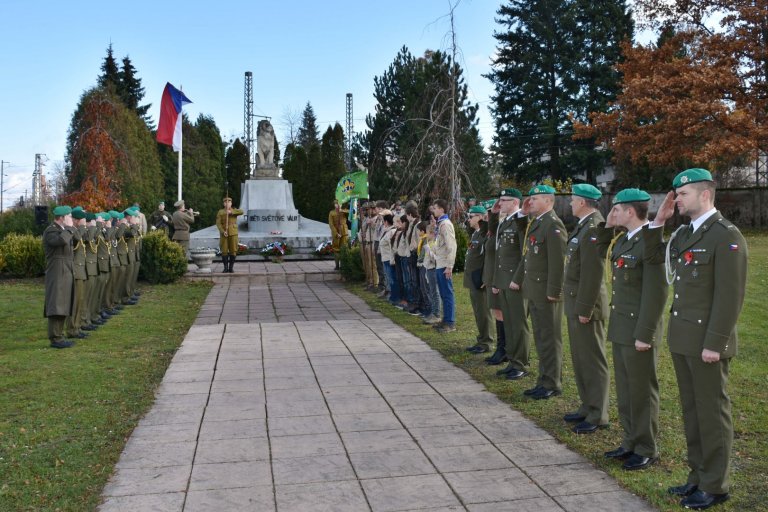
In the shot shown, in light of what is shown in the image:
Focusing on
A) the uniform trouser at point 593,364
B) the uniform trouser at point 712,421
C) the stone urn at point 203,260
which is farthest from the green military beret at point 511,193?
the stone urn at point 203,260

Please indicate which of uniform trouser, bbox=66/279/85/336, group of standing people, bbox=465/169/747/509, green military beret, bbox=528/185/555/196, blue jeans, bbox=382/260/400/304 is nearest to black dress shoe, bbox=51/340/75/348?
uniform trouser, bbox=66/279/85/336

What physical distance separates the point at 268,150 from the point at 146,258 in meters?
12.8

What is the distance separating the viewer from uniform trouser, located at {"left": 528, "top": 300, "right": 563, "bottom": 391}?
20.8 ft

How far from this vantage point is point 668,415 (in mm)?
5852

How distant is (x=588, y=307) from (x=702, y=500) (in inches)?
64.5

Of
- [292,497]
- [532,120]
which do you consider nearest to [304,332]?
[292,497]

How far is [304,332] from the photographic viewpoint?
1054cm

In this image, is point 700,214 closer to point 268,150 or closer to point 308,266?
point 308,266

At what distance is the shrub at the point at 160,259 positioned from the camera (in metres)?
17.5

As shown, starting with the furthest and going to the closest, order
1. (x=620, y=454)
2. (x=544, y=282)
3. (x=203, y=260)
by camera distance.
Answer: (x=203, y=260) → (x=544, y=282) → (x=620, y=454)

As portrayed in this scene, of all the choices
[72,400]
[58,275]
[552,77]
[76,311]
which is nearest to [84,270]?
[76,311]

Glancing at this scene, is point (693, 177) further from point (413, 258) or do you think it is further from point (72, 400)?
point (413, 258)

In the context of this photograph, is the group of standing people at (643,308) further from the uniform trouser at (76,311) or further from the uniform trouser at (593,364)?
the uniform trouser at (76,311)

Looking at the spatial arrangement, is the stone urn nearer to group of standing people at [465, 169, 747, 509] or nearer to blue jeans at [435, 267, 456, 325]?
blue jeans at [435, 267, 456, 325]
